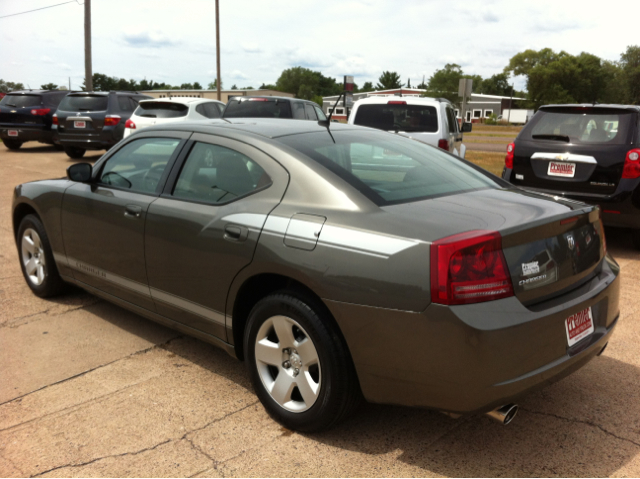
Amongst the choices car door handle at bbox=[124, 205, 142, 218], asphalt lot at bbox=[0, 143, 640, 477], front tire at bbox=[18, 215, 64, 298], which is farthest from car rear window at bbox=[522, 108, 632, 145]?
front tire at bbox=[18, 215, 64, 298]

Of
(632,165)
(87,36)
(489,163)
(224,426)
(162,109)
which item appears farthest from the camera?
(87,36)

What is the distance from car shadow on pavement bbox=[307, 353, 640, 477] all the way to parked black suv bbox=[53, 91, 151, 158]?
13.5 meters

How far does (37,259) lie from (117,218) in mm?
1524

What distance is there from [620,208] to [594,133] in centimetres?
92

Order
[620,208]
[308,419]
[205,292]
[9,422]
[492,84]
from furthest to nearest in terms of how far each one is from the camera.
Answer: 1. [492,84]
2. [620,208]
3. [205,292]
4. [9,422]
5. [308,419]

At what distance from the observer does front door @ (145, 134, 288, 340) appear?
10.6ft

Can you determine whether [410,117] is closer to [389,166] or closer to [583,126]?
[583,126]

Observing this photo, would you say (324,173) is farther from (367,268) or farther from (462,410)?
(462,410)

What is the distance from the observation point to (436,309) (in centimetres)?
250

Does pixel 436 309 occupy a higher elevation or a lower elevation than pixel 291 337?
higher

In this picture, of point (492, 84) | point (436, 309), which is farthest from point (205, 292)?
point (492, 84)

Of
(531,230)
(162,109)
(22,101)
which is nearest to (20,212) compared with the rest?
(531,230)

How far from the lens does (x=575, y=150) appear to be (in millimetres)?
6883

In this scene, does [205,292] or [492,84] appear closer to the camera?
[205,292]
